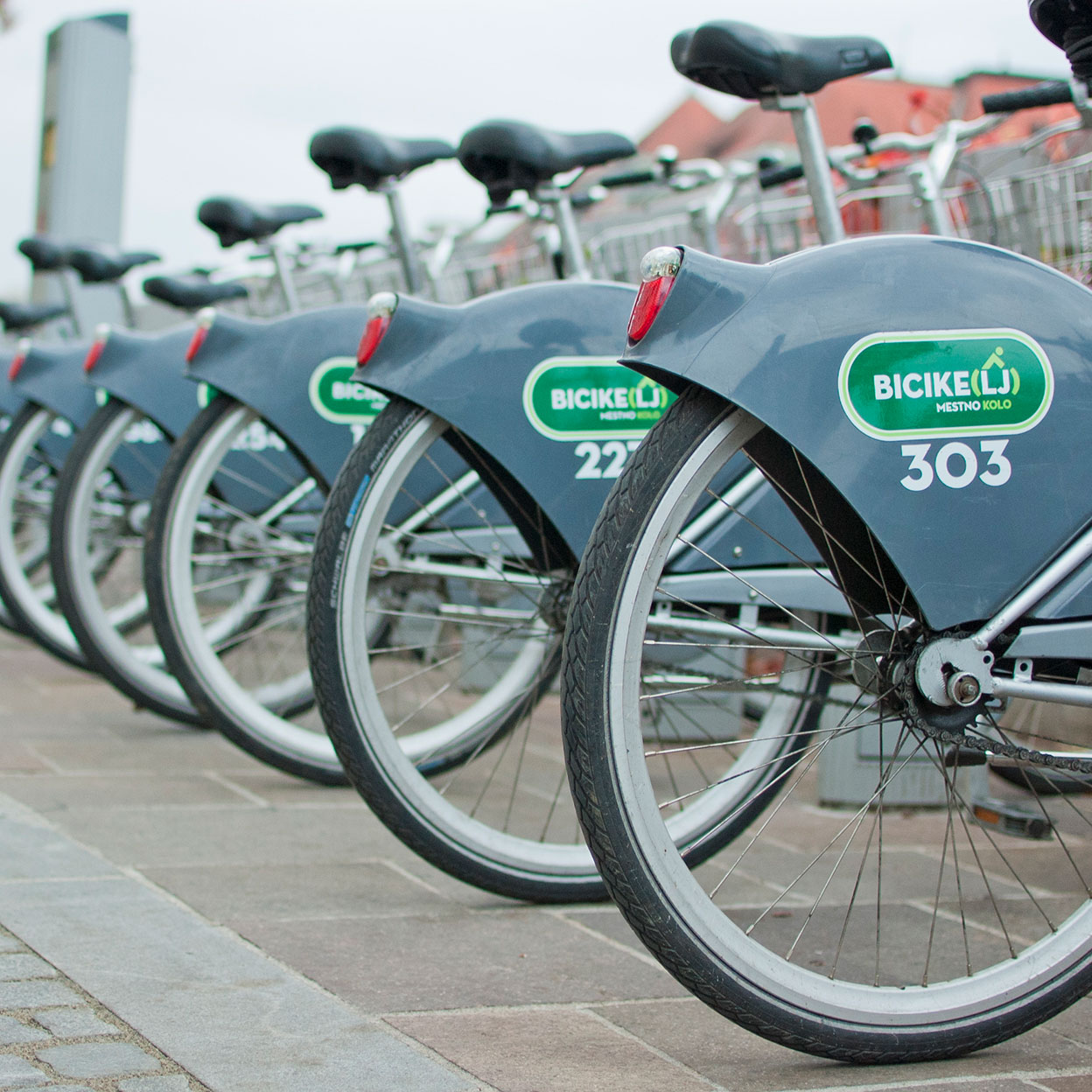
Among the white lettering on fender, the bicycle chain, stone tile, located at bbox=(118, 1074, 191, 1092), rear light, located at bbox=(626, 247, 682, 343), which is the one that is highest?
rear light, located at bbox=(626, 247, 682, 343)

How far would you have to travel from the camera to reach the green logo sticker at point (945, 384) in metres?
2.01

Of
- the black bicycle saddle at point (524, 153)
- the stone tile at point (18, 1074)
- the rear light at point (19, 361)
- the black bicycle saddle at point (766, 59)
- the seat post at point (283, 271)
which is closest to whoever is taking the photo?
the stone tile at point (18, 1074)

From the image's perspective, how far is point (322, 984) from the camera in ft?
7.60

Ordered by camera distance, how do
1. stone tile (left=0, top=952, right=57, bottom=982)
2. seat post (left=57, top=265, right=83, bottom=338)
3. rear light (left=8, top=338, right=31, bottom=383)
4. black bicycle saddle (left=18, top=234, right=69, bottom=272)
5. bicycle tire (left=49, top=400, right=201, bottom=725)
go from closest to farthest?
stone tile (left=0, top=952, right=57, bottom=982)
bicycle tire (left=49, top=400, right=201, bottom=725)
rear light (left=8, top=338, right=31, bottom=383)
black bicycle saddle (left=18, top=234, right=69, bottom=272)
seat post (left=57, top=265, right=83, bottom=338)

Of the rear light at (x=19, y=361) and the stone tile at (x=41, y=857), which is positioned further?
the rear light at (x=19, y=361)

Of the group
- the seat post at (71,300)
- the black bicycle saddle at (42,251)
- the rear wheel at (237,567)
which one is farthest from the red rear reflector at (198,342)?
the seat post at (71,300)

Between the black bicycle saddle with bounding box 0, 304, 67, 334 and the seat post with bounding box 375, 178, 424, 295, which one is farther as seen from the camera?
the black bicycle saddle with bounding box 0, 304, 67, 334

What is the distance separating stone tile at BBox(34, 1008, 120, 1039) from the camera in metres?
2.03

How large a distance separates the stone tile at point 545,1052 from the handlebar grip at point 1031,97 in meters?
2.24

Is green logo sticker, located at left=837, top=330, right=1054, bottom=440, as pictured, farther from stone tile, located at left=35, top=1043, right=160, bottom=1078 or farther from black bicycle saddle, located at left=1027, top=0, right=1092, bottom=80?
stone tile, located at left=35, top=1043, right=160, bottom=1078

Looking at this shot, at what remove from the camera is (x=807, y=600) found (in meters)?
2.76

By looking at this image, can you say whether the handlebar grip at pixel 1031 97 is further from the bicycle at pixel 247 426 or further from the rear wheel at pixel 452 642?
the bicycle at pixel 247 426

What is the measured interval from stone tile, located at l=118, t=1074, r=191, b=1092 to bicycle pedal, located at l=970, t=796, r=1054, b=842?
4.41 feet

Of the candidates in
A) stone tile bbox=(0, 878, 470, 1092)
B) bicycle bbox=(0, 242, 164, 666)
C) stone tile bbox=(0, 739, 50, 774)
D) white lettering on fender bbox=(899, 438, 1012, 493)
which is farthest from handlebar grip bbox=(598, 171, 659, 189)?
white lettering on fender bbox=(899, 438, 1012, 493)
